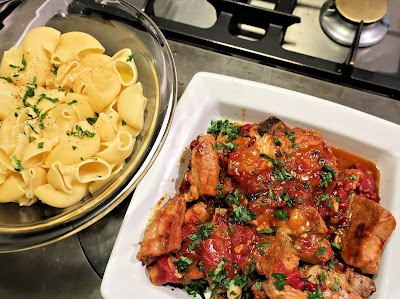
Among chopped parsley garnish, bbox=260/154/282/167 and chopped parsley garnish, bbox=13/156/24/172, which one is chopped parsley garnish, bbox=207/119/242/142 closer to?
chopped parsley garnish, bbox=260/154/282/167

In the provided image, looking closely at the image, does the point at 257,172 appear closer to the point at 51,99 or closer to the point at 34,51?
the point at 51,99

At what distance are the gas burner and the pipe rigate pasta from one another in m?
1.73

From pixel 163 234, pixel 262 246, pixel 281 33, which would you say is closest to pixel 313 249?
pixel 262 246

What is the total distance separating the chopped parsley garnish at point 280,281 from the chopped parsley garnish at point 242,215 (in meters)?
0.32

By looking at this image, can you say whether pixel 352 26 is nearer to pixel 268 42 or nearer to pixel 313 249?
pixel 268 42

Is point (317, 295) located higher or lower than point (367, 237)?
lower

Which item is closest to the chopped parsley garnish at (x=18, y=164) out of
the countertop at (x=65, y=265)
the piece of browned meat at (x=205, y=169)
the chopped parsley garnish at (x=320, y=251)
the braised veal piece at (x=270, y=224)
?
the countertop at (x=65, y=265)

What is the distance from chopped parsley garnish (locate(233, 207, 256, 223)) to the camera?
2.03m

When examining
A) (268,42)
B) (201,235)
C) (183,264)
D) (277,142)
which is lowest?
(183,264)

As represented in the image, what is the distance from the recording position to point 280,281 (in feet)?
6.01

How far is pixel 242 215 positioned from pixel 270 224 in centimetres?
16

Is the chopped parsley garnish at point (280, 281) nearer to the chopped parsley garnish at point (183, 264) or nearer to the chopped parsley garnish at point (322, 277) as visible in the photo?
the chopped parsley garnish at point (322, 277)

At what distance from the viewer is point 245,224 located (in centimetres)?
204

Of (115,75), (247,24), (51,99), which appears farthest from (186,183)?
(247,24)
